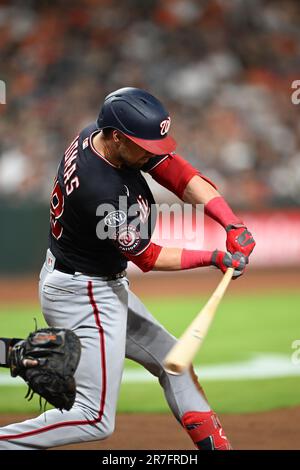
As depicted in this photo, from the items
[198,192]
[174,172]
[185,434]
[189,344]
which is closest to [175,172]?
[174,172]

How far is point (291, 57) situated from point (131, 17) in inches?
133

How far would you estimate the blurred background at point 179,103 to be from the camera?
1252cm

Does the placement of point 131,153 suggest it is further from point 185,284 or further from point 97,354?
point 185,284

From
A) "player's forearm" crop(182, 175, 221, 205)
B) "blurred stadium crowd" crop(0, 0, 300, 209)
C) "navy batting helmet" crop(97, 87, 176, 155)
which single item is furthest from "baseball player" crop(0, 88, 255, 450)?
"blurred stadium crowd" crop(0, 0, 300, 209)

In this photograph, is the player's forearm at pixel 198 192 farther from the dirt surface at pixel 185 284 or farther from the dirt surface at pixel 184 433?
the dirt surface at pixel 185 284

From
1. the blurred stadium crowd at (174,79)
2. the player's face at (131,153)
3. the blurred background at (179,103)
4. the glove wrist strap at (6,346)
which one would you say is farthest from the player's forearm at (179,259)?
the blurred stadium crowd at (174,79)

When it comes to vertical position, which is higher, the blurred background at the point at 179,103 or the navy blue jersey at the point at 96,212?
the blurred background at the point at 179,103

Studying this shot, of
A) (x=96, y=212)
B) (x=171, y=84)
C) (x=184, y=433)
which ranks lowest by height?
(x=184, y=433)

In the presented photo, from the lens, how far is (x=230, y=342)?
8.48 meters

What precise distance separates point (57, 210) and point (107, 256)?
358 mm

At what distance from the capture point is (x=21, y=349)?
3842 mm

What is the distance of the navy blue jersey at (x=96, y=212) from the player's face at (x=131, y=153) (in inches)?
2.5

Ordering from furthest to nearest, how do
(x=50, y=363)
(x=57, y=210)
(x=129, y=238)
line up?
(x=57, y=210) → (x=129, y=238) → (x=50, y=363)

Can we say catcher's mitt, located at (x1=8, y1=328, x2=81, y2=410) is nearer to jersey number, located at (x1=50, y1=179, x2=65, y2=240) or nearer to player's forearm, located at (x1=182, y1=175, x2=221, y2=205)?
jersey number, located at (x1=50, y1=179, x2=65, y2=240)
